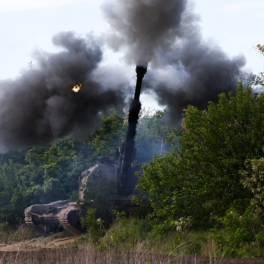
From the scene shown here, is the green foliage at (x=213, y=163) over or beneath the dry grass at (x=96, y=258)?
over

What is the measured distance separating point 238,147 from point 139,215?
9105 millimetres

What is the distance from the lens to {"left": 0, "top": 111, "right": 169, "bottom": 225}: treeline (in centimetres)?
2592

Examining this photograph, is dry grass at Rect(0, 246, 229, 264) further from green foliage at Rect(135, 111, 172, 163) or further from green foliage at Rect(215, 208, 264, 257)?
green foliage at Rect(135, 111, 172, 163)

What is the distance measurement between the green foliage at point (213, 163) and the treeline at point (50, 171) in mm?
12027

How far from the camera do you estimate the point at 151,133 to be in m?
46.2

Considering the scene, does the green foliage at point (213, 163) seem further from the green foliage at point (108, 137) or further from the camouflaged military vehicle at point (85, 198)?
the green foliage at point (108, 137)

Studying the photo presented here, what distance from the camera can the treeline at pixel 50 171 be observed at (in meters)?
25.9

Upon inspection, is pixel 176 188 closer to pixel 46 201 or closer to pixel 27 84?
pixel 27 84

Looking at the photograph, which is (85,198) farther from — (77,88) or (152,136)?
(152,136)

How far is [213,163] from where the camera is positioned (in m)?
11.9

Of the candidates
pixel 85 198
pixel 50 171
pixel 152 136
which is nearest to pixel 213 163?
pixel 85 198

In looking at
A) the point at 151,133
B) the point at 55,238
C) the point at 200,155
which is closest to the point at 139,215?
the point at 55,238

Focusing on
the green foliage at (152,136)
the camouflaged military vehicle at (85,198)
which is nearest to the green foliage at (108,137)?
the green foliage at (152,136)

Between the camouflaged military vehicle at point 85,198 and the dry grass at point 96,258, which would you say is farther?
the camouflaged military vehicle at point 85,198
